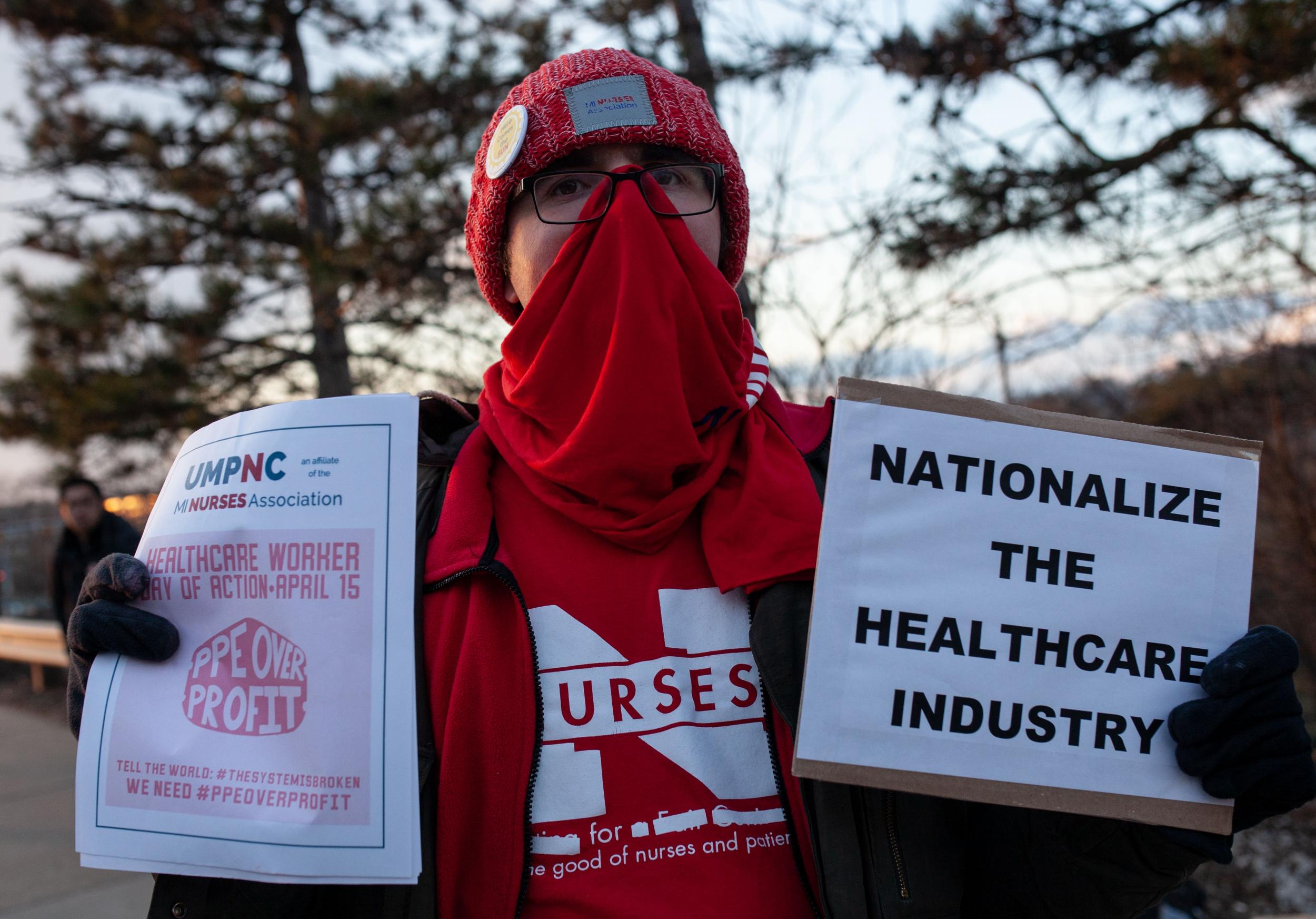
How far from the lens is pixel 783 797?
1.30 meters

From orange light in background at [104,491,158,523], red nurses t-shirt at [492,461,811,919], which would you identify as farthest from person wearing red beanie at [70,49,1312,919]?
orange light in background at [104,491,158,523]

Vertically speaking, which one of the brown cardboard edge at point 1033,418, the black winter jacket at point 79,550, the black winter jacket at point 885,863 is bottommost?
the black winter jacket at point 885,863

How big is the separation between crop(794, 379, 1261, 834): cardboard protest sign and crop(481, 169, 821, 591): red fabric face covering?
0.53 feet

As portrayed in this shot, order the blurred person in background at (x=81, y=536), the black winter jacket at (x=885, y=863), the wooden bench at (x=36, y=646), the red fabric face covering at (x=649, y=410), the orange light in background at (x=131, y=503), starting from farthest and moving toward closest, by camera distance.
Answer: the orange light in background at (x=131, y=503)
the wooden bench at (x=36, y=646)
the blurred person in background at (x=81, y=536)
the red fabric face covering at (x=649, y=410)
the black winter jacket at (x=885, y=863)

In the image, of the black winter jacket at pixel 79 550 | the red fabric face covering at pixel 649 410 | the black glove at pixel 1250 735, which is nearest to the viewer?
the black glove at pixel 1250 735

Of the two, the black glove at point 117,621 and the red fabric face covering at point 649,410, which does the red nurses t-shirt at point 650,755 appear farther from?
the black glove at point 117,621

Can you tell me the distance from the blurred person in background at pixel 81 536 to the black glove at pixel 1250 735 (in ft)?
21.1

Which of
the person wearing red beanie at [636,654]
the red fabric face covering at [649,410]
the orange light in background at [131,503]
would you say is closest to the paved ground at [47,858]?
the orange light in background at [131,503]

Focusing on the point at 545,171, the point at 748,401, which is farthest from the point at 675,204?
the point at 748,401

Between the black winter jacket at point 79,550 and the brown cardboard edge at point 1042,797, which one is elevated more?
the black winter jacket at point 79,550

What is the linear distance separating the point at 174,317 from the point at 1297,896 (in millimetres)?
8982

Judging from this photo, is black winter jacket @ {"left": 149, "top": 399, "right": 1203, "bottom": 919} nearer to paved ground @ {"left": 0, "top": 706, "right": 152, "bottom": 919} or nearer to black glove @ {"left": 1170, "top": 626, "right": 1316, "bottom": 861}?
black glove @ {"left": 1170, "top": 626, "right": 1316, "bottom": 861}

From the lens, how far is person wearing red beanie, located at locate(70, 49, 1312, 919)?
4.11 ft

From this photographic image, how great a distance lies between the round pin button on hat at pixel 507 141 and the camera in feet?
5.16
